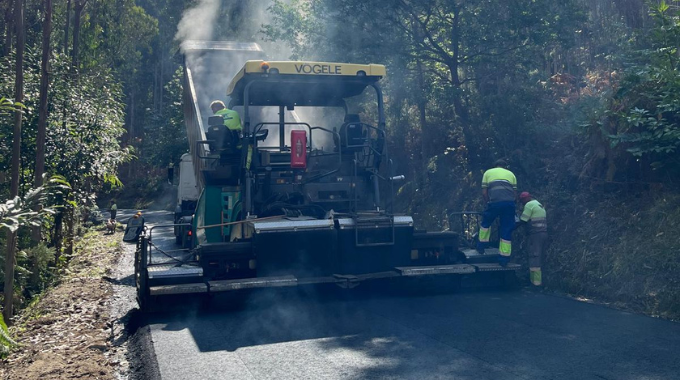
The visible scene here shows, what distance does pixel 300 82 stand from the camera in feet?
30.8

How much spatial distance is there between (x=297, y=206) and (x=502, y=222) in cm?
297

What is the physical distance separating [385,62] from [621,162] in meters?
5.53

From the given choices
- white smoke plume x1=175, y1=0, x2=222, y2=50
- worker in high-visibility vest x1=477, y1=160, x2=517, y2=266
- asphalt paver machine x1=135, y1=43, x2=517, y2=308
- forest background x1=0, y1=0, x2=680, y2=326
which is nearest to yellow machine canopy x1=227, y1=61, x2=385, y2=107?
asphalt paver machine x1=135, y1=43, x2=517, y2=308

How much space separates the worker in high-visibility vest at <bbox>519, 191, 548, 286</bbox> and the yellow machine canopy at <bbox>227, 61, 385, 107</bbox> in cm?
293

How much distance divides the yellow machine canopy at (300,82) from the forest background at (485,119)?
9.11ft

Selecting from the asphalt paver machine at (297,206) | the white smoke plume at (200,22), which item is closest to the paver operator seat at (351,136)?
the asphalt paver machine at (297,206)

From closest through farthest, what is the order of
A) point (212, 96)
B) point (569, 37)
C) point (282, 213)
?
point (282, 213) < point (569, 37) < point (212, 96)

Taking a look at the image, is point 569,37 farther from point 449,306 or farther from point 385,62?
point 449,306

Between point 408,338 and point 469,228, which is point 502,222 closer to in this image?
point 469,228

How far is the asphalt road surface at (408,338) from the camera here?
5.84m

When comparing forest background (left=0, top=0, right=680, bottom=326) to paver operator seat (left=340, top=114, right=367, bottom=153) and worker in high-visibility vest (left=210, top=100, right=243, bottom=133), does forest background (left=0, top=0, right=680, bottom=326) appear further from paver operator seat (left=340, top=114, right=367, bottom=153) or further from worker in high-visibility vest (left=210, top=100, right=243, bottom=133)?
paver operator seat (left=340, top=114, right=367, bottom=153)

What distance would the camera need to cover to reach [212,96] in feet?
51.4

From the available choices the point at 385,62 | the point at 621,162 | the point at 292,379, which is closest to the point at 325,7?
the point at 385,62

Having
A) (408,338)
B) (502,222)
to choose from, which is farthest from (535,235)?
(408,338)
